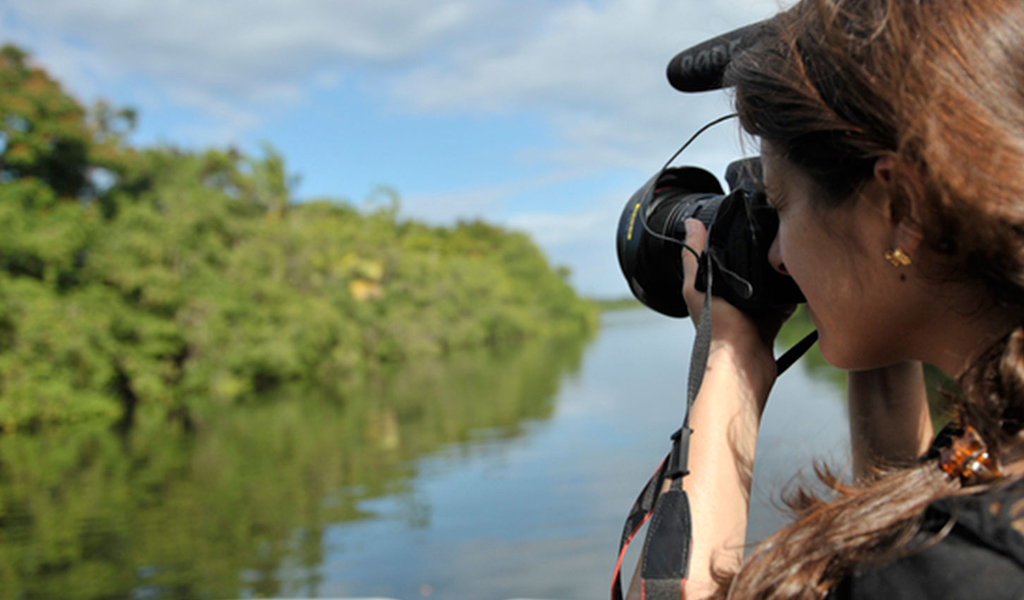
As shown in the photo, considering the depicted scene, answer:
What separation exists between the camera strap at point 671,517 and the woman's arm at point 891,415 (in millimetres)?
126

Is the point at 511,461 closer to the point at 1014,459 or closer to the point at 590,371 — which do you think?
the point at 1014,459

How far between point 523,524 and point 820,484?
23.8ft

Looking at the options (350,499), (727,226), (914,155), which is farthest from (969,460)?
Answer: (350,499)

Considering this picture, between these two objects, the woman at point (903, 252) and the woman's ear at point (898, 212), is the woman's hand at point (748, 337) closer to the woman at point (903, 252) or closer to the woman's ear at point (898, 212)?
the woman at point (903, 252)

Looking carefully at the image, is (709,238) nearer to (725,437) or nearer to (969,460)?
(725,437)

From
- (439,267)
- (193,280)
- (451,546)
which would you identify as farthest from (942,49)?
(439,267)

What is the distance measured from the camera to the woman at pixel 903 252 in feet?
1.54

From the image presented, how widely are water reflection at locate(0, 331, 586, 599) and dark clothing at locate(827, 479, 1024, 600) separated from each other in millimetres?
6229

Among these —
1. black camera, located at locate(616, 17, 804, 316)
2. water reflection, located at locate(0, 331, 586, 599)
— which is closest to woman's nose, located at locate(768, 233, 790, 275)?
black camera, located at locate(616, 17, 804, 316)

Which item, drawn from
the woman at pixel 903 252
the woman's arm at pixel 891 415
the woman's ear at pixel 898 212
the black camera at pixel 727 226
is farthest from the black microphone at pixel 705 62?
the woman's arm at pixel 891 415

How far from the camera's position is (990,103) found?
48 cm

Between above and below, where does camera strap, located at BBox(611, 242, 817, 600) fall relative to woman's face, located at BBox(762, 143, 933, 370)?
below

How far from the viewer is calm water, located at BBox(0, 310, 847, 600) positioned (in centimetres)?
643

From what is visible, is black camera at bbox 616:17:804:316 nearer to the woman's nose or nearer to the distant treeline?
the woman's nose
